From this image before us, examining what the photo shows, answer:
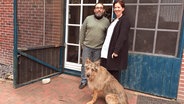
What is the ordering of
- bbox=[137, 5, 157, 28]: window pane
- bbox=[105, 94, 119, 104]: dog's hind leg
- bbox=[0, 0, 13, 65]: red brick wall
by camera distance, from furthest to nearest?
bbox=[0, 0, 13, 65]: red brick wall < bbox=[137, 5, 157, 28]: window pane < bbox=[105, 94, 119, 104]: dog's hind leg

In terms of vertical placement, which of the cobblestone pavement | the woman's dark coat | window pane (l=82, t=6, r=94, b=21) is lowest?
the cobblestone pavement

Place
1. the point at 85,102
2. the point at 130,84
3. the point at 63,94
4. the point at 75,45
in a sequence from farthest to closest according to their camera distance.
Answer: the point at 75,45
the point at 130,84
the point at 63,94
the point at 85,102

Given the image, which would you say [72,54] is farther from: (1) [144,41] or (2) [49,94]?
(1) [144,41]

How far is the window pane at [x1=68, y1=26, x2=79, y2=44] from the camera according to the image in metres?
4.70

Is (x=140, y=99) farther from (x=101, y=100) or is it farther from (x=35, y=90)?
(x=35, y=90)

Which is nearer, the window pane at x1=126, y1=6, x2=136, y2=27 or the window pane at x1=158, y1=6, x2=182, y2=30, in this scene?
the window pane at x1=158, y1=6, x2=182, y2=30

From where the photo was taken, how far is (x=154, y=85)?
3.74 metres

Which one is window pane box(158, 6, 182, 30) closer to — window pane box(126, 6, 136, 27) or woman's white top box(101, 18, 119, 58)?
window pane box(126, 6, 136, 27)

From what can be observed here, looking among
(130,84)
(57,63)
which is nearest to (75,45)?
(57,63)

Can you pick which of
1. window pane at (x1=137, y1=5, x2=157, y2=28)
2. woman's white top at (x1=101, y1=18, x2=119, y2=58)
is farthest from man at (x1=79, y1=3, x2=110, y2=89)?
window pane at (x1=137, y1=5, x2=157, y2=28)

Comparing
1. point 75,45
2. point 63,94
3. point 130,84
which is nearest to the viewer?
point 63,94

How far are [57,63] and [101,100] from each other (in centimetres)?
182

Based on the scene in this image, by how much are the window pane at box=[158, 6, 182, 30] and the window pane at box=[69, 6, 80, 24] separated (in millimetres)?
1992

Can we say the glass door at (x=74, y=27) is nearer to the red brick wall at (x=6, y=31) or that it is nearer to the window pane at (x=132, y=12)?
the window pane at (x=132, y=12)
